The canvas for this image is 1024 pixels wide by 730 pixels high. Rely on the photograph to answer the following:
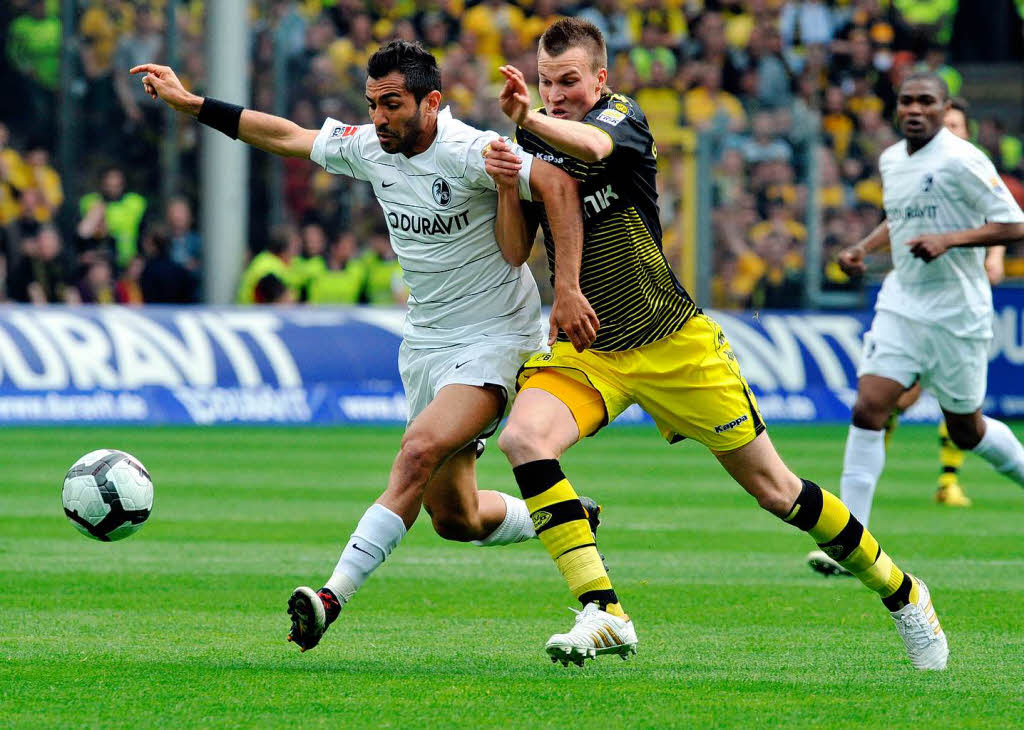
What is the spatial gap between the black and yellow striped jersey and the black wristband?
3.73ft

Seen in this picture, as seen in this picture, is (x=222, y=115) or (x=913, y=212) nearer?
(x=222, y=115)

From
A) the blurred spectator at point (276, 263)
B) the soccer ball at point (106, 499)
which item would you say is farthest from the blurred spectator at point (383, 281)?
the soccer ball at point (106, 499)

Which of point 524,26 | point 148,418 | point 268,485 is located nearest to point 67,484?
point 268,485

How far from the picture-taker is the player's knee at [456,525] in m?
6.60

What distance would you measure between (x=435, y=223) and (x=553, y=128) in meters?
0.94

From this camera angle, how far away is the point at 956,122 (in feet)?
31.1

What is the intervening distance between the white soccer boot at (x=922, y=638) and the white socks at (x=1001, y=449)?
10.3 ft

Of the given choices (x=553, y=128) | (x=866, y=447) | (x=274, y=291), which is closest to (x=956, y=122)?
(x=866, y=447)

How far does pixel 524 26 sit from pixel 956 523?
1317 cm

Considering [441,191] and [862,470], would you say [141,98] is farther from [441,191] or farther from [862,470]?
[441,191]

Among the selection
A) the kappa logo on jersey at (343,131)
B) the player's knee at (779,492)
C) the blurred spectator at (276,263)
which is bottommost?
the blurred spectator at (276,263)

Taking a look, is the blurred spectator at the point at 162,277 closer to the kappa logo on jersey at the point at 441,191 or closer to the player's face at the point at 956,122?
the player's face at the point at 956,122

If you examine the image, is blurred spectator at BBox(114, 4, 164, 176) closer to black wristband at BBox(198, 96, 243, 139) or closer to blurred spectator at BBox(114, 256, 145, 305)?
blurred spectator at BBox(114, 256, 145, 305)

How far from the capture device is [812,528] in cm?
579
